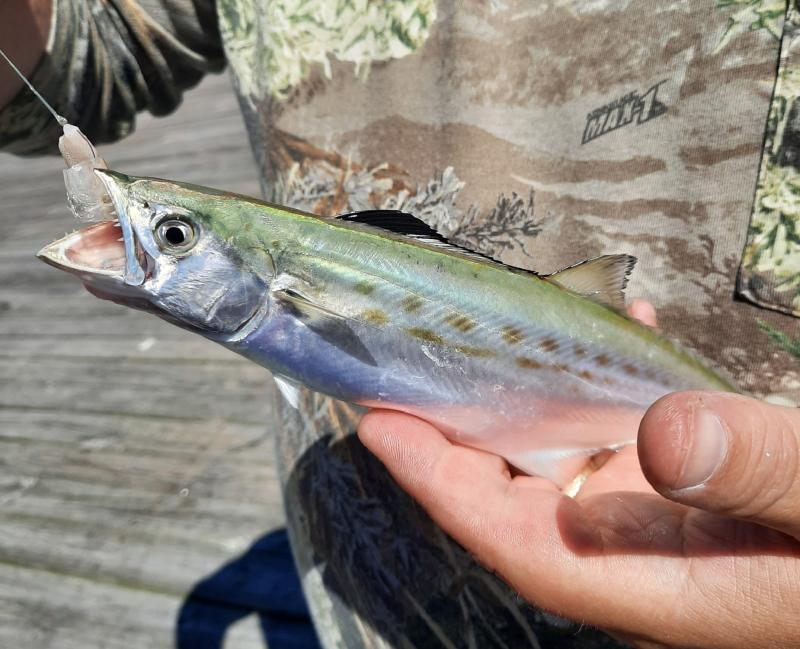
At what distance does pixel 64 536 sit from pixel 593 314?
2.96m

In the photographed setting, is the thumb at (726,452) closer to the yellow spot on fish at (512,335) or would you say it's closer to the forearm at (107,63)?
the yellow spot on fish at (512,335)

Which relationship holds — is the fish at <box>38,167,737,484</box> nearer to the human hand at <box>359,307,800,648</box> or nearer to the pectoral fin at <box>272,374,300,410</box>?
the pectoral fin at <box>272,374,300,410</box>

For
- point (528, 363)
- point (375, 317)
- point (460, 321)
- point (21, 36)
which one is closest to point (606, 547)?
point (528, 363)

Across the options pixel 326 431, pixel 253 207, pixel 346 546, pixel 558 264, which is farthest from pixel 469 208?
pixel 346 546

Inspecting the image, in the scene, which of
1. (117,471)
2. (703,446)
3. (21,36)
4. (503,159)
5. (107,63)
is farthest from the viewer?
(117,471)

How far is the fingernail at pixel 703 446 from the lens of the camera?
0.80 metres

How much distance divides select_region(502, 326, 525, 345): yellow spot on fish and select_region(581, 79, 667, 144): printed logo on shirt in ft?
1.91

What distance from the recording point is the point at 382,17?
175cm

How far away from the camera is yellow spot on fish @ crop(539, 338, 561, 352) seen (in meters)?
1.27

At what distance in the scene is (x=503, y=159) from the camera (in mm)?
1642

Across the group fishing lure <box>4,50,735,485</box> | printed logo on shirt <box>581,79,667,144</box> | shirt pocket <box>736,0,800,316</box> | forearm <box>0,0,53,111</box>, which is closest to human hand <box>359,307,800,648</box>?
fishing lure <box>4,50,735,485</box>

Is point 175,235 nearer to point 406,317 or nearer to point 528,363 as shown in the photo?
point 406,317

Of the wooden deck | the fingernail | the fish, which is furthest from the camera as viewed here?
the wooden deck

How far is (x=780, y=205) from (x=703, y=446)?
72cm
